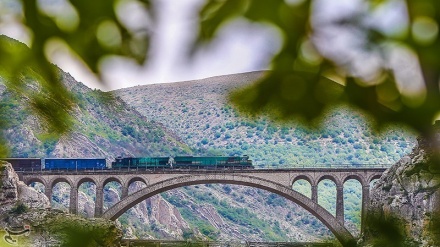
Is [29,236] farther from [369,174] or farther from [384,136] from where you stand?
[369,174]

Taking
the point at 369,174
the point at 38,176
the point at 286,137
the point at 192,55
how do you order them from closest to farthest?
1. the point at 192,55
2. the point at 286,137
3. the point at 369,174
4. the point at 38,176

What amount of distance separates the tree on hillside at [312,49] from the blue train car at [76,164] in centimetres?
4162

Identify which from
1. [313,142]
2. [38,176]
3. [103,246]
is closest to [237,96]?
[313,142]

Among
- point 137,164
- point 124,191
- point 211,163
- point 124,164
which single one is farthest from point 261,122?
point 124,164

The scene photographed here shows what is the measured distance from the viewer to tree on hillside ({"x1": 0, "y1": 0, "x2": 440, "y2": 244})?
1.10m

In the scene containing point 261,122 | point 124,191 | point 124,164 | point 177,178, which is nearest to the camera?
point 261,122

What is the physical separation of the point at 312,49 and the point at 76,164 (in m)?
42.6

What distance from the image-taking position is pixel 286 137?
1.26m

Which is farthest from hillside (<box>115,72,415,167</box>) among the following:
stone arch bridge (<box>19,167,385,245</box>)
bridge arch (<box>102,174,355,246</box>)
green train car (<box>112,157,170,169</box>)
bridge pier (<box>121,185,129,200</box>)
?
green train car (<box>112,157,170,169</box>)

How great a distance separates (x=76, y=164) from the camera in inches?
1682

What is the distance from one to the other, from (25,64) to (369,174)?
127 feet

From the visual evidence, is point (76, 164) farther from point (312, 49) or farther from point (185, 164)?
point (312, 49)

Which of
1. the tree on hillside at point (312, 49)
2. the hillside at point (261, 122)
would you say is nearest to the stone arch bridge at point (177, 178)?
the hillside at point (261, 122)

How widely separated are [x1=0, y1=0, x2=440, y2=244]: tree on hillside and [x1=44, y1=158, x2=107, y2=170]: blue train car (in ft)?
137
